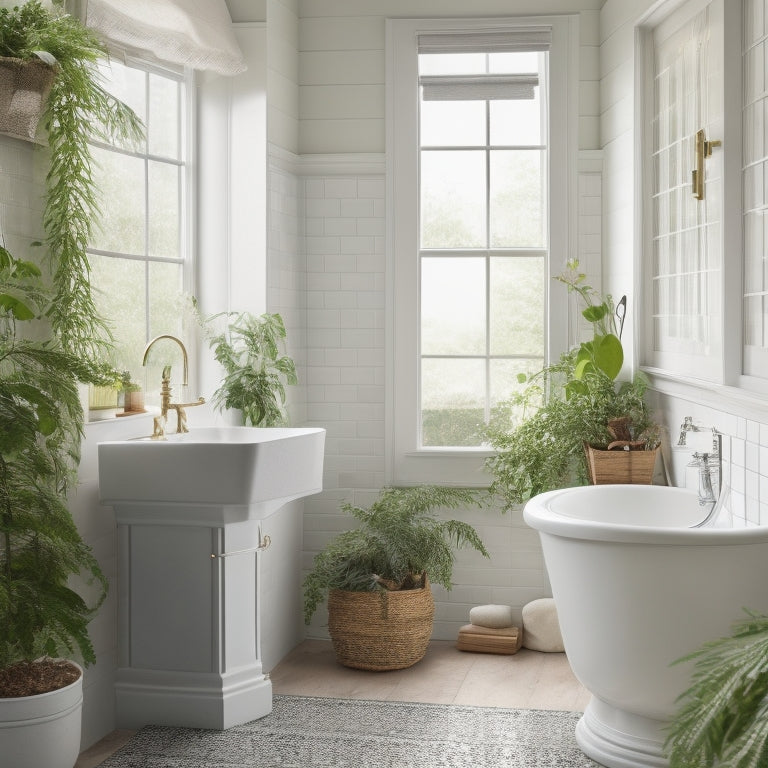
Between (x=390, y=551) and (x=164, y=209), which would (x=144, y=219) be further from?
(x=390, y=551)

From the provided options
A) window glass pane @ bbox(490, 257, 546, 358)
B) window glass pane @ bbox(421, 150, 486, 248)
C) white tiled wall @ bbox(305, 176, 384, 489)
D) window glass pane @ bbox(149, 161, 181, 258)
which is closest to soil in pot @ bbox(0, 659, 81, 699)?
window glass pane @ bbox(149, 161, 181, 258)

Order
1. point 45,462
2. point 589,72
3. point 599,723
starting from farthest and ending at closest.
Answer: point 589,72, point 599,723, point 45,462

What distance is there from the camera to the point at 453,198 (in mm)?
4926

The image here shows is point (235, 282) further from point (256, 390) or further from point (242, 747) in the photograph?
point (242, 747)

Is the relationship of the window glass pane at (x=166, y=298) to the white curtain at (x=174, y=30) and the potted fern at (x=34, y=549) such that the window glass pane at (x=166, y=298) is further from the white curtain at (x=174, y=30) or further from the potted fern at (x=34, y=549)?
the potted fern at (x=34, y=549)

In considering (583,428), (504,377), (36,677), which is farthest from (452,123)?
(36,677)

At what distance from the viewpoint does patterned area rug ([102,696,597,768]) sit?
3.38m

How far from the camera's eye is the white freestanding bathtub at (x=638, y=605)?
116 inches

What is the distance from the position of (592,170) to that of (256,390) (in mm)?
1952

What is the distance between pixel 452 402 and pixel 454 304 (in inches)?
18.8

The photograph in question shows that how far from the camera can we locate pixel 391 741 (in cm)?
358

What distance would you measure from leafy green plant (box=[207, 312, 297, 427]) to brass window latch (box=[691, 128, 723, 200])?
1.76 metres

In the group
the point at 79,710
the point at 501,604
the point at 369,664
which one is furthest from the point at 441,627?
the point at 79,710

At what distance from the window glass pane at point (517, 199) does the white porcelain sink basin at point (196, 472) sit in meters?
1.82
